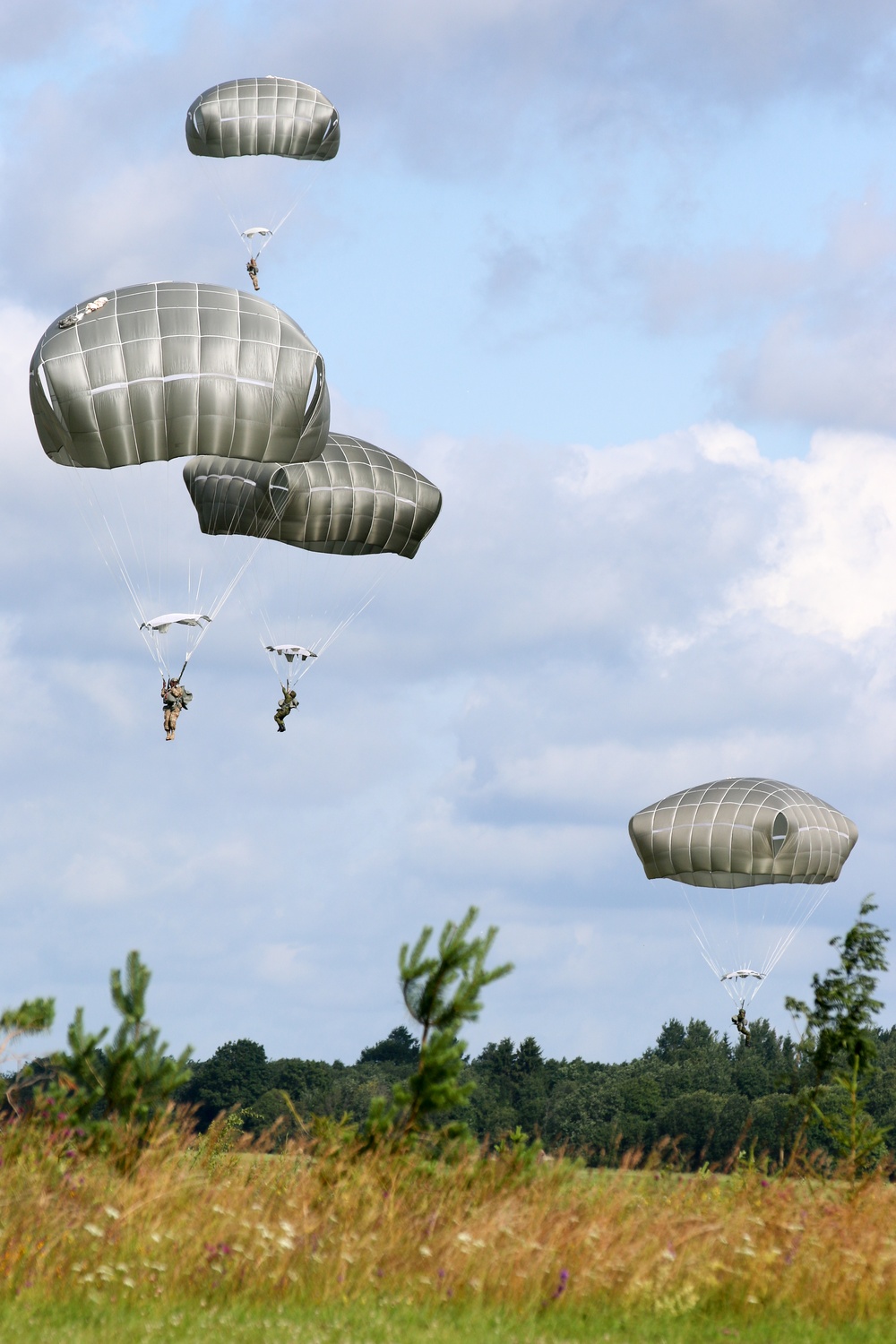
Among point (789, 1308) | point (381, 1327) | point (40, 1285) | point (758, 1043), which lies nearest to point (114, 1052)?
point (40, 1285)

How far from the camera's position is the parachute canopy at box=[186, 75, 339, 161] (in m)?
46.6

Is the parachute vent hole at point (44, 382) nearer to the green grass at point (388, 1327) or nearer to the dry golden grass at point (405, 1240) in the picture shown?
the dry golden grass at point (405, 1240)

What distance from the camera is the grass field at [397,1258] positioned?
10695mm

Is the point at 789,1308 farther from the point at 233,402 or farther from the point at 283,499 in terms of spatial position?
the point at 283,499

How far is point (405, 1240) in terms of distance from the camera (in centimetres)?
1164

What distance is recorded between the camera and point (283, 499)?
36.5 metres

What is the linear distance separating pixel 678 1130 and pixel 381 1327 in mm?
97252

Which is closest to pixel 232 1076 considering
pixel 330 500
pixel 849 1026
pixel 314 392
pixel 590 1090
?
pixel 590 1090

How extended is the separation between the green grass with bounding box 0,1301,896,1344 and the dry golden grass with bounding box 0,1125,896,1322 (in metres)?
0.16

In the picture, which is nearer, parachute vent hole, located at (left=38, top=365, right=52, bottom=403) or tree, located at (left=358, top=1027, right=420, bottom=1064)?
parachute vent hole, located at (left=38, top=365, right=52, bottom=403)

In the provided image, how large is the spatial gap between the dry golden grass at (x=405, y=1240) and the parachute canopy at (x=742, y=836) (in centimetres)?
2644

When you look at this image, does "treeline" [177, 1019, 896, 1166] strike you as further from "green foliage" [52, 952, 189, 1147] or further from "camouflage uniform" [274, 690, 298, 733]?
"green foliage" [52, 952, 189, 1147]

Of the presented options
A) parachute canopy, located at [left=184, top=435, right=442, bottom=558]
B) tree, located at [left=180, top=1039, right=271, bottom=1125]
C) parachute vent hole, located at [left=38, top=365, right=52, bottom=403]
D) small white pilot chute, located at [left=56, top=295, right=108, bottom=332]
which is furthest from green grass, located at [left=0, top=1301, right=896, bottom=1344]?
tree, located at [left=180, top=1039, right=271, bottom=1125]

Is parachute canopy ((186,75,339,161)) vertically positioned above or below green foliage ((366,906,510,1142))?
above
